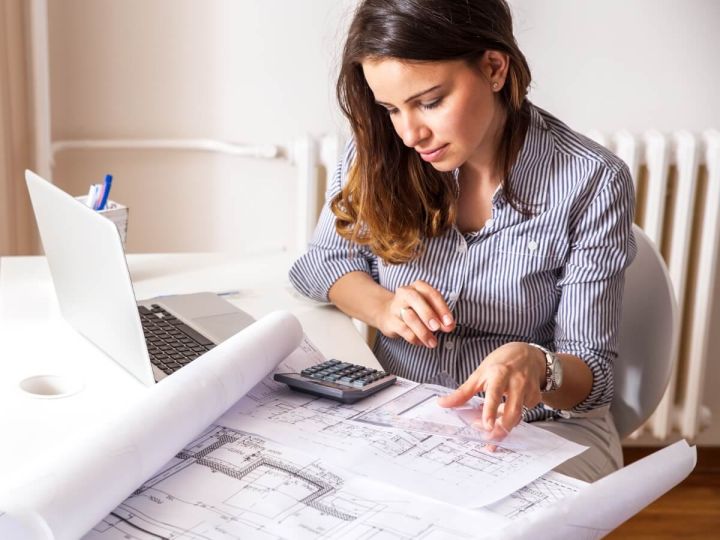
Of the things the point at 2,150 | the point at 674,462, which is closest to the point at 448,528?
the point at 674,462

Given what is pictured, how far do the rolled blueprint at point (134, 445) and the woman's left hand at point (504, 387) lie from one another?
0.64 feet

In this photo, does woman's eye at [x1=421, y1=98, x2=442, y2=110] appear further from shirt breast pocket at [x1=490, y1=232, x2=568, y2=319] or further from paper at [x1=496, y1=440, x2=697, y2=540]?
paper at [x1=496, y1=440, x2=697, y2=540]

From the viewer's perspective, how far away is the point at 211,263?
1537mm

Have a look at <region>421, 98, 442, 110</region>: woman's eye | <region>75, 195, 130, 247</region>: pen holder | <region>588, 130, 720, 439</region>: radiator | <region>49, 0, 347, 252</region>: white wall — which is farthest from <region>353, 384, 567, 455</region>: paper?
<region>588, 130, 720, 439</region>: radiator

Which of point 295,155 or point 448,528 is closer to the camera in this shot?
point 448,528

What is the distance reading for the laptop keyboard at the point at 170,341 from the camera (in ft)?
3.52

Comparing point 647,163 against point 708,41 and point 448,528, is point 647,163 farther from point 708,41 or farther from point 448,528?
point 448,528

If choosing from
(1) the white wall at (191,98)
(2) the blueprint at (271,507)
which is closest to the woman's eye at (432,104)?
(2) the blueprint at (271,507)

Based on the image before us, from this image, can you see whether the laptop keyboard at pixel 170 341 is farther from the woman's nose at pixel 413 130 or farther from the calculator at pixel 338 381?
the woman's nose at pixel 413 130

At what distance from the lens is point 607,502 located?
0.72 meters

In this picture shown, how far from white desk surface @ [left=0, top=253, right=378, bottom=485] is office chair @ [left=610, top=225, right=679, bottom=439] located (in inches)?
15.6

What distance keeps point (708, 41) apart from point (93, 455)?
72.6 inches

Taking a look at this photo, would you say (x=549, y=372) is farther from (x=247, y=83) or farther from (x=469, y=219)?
(x=247, y=83)

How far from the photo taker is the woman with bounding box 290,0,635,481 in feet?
3.73
